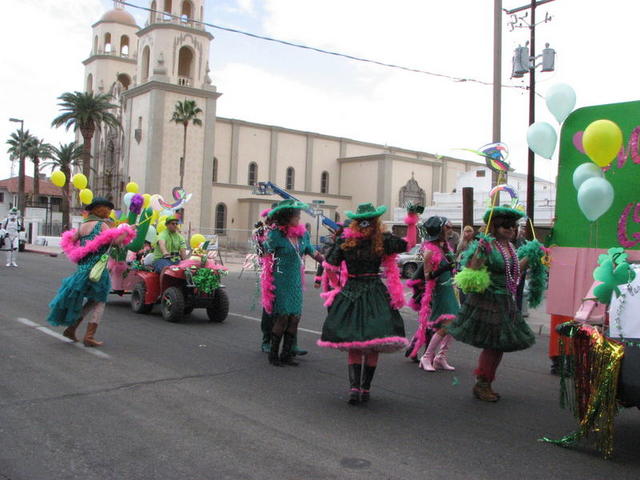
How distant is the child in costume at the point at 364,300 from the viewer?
5.60 meters

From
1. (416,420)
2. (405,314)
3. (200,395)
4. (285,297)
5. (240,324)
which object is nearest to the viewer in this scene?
(416,420)

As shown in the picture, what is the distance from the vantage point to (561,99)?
252 inches

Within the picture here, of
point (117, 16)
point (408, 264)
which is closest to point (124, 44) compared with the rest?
point (117, 16)

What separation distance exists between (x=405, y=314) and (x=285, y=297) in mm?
6509

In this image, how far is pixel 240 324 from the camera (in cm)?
1027

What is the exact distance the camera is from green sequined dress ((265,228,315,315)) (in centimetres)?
732

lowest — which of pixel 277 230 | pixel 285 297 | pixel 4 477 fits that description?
pixel 4 477

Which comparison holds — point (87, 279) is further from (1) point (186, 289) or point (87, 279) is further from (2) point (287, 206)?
(2) point (287, 206)

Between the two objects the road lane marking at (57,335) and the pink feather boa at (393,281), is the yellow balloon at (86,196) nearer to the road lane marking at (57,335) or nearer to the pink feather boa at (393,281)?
the road lane marking at (57,335)

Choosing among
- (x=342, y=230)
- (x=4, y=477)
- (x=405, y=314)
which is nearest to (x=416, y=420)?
(x=342, y=230)

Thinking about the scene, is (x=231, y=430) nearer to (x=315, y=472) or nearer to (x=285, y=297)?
(x=315, y=472)

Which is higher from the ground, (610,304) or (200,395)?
(610,304)

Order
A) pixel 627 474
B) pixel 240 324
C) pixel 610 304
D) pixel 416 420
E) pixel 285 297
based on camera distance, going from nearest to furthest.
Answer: pixel 627 474 < pixel 610 304 < pixel 416 420 < pixel 285 297 < pixel 240 324

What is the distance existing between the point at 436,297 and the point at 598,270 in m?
2.99
